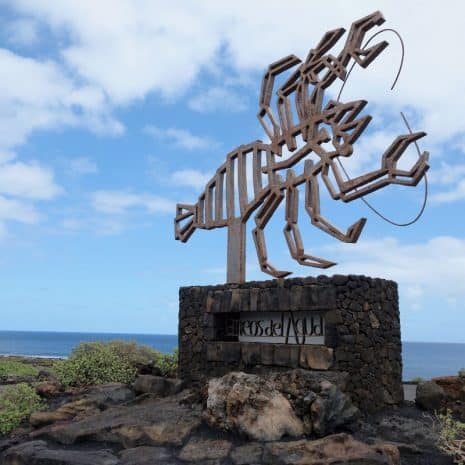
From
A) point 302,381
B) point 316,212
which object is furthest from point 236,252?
point 302,381

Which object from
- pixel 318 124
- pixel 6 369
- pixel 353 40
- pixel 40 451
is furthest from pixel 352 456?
pixel 6 369

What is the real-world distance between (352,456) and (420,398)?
Result: 13.1 feet

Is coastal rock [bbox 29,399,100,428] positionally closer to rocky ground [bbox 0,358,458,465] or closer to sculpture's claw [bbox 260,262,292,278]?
rocky ground [bbox 0,358,458,465]

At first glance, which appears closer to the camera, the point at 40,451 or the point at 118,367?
the point at 40,451

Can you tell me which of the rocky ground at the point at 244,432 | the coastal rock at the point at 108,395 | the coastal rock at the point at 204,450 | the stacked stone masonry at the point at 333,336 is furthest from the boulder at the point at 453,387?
the coastal rock at the point at 108,395

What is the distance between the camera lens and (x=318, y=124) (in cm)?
1016

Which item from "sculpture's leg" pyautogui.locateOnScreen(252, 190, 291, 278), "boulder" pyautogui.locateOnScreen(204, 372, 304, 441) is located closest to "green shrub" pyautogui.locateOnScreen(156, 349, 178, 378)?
"sculpture's leg" pyautogui.locateOnScreen(252, 190, 291, 278)

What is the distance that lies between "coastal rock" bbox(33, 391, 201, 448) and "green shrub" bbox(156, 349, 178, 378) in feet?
10.9

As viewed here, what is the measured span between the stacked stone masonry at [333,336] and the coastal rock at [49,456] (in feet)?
10.7

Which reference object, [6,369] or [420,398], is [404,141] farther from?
[6,369]

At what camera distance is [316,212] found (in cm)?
977

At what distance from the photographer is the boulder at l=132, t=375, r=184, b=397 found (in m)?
10.7

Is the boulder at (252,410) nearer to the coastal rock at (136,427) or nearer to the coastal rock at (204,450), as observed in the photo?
the coastal rock at (204,450)

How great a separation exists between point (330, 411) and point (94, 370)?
262 inches
